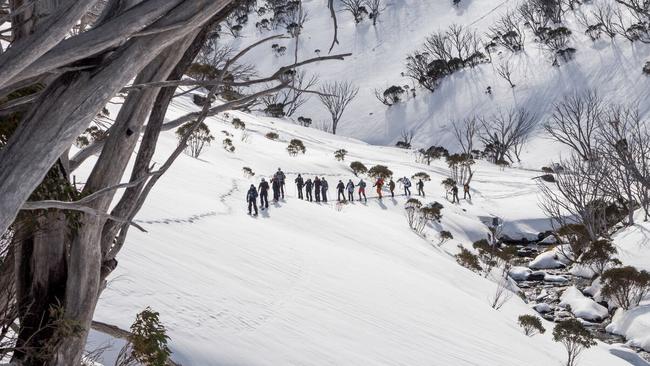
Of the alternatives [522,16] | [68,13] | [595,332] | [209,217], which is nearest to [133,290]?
[68,13]

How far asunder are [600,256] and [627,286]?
336 cm

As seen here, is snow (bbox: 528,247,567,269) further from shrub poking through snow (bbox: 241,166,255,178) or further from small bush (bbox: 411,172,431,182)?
shrub poking through snow (bbox: 241,166,255,178)

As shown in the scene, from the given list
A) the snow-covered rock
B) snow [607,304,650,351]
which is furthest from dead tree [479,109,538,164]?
snow [607,304,650,351]

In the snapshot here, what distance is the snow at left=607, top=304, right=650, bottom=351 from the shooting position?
1346 cm

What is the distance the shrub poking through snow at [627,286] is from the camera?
15171mm

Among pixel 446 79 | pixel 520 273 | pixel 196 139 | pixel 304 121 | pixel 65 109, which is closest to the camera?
pixel 65 109

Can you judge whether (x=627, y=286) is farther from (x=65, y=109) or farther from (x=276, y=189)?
(x=65, y=109)

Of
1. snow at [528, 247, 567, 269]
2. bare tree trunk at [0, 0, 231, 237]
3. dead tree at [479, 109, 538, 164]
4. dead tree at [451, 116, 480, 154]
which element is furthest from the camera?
dead tree at [451, 116, 480, 154]

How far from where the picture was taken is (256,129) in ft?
129

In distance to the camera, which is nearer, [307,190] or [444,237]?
[444,237]

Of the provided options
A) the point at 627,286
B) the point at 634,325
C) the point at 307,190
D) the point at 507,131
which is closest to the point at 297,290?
the point at 634,325

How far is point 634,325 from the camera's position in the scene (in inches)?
561

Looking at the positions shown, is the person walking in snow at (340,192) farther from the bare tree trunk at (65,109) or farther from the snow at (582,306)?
the bare tree trunk at (65,109)

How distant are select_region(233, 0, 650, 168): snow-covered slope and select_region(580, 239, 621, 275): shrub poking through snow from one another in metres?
27.1
